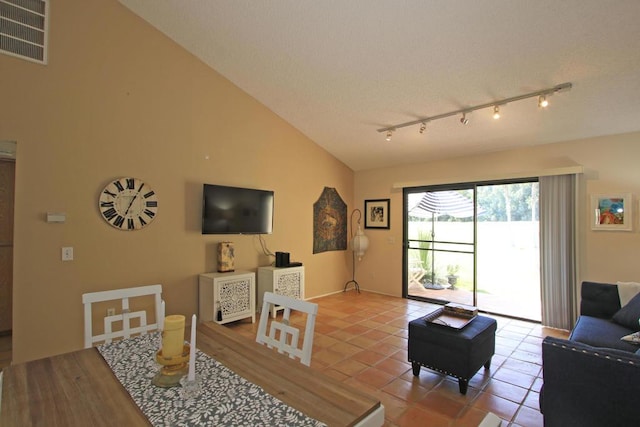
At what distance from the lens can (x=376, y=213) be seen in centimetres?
616

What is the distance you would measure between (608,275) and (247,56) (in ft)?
16.8

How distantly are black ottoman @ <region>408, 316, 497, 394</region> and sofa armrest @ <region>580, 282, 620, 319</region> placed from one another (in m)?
1.31

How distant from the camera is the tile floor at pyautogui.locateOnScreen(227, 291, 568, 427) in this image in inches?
91.0

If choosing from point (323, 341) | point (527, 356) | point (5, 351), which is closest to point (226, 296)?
point (323, 341)

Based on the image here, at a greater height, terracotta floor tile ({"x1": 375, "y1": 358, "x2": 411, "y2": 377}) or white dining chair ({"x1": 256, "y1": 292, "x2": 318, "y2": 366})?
white dining chair ({"x1": 256, "y1": 292, "x2": 318, "y2": 366})

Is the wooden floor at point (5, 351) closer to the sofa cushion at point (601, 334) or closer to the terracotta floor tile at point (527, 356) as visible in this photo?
the terracotta floor tile at point (527, 356)

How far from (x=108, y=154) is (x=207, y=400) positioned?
10.6ft

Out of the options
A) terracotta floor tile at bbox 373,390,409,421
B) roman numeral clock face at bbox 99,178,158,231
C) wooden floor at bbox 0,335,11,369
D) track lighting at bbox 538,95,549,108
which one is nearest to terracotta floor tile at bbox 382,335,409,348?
terracotta floor tile at bbox 373,390,409,421

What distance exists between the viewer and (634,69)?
9.37 feet

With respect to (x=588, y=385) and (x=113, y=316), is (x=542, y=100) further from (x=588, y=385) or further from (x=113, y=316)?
(x=113, y=316)

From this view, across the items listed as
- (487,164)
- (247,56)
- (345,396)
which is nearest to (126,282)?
(247,56)

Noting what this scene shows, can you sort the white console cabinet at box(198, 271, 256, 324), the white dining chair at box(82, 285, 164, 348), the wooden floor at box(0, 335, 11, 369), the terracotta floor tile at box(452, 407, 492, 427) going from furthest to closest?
the white console cabinet at box(198, 271, 256, 324)
the wooden floor at box(0, 335, 11, 369)
the terracotta floor tile at box(452, 407, 492, 427)
the white dining chair at box(82, 285, 164, 348)

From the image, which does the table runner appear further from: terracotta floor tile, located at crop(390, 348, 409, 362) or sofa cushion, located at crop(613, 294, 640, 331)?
sofa cushion, located at crop(613, 294, 640, 331)

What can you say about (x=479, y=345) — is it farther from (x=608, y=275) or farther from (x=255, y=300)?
(x=255, y=300)
